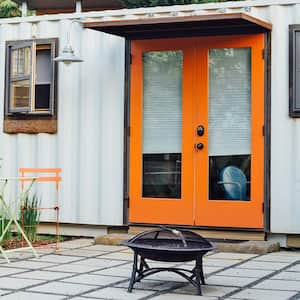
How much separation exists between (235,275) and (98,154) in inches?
117

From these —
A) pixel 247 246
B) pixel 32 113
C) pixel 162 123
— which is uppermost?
pixel 32 113

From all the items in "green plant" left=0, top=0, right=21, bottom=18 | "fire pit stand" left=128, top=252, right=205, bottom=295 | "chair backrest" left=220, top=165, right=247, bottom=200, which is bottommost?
"fire pit stand" left=128, top=252, right=205, bottom=295

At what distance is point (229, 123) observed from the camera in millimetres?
7777

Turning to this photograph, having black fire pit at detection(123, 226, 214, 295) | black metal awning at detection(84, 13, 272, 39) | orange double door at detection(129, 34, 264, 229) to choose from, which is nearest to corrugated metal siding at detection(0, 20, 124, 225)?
orange double door at detection(129, 34, 264, 229)

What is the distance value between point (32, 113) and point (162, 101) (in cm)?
166

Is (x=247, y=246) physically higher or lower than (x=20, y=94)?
lower

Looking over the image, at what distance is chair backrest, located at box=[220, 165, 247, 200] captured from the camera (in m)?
7.69

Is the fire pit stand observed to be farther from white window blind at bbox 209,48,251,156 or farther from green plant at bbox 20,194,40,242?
green plant at bbox 20,194,40,242

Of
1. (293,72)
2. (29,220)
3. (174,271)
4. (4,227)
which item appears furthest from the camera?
(29,220)

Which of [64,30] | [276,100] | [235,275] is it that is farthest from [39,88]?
[235,275]

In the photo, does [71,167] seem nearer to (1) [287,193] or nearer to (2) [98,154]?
(2) [98,154]

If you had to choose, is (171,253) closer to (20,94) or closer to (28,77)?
(28,77)

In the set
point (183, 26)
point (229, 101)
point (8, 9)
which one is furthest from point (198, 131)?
point (8, 9)

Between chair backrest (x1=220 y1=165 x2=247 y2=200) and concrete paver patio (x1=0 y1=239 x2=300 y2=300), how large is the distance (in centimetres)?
75
